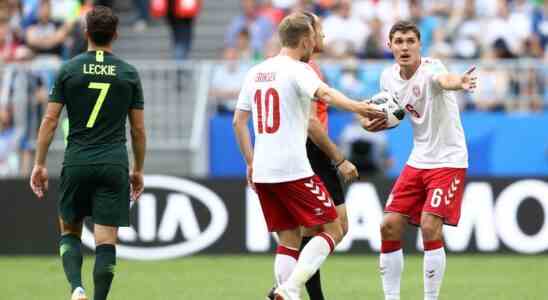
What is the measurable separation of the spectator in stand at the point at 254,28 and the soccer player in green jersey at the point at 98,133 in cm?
939

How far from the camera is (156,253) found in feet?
55.3

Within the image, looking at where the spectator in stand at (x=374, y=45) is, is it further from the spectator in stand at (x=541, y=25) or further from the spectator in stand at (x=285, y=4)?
the spectator in stand at (x=541, y=25)

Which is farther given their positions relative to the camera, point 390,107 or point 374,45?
point 374,45

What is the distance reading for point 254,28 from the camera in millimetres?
20328

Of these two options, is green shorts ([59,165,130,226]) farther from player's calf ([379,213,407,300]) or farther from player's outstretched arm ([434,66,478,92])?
player's outstretched arm ([434,66,478,92])

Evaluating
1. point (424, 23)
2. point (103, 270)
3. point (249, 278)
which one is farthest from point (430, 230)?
point (424, 23)

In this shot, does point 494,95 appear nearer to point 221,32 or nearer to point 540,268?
point 540,268

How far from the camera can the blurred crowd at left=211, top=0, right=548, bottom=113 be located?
18297 millimetres

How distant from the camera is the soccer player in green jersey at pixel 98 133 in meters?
10.4

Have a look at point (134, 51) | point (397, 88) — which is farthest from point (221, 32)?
point (397, 88)

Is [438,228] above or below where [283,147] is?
below

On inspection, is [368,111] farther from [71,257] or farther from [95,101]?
[71,257]

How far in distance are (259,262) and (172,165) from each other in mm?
3203

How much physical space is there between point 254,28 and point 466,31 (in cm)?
329
